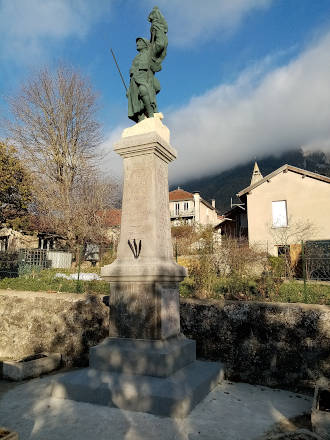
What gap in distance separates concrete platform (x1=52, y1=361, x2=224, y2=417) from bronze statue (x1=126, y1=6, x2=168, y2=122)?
→ 168 inches

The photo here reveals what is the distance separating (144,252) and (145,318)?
0.97 meters

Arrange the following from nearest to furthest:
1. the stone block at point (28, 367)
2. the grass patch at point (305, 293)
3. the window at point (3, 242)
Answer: the stone block at point (28, 367)
the grass patch at point (305, 293)
the window at point (3, 242)

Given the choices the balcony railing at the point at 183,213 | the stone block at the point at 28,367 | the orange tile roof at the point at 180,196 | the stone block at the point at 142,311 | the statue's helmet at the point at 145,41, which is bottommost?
the stone block at the point at 28,367

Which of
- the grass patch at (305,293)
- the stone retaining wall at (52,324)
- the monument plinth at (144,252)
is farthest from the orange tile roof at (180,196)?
the monument plinth at (144,252)

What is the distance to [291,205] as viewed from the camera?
19.9m

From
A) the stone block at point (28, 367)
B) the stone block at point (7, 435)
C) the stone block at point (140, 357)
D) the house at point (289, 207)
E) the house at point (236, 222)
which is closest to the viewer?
the stone block at point (7, 435)

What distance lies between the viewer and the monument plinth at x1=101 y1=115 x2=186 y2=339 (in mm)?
4551

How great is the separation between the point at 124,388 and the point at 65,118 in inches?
686

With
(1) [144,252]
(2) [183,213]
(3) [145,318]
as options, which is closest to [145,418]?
(3) [145,318]

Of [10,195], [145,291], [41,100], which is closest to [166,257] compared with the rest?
[145,291]

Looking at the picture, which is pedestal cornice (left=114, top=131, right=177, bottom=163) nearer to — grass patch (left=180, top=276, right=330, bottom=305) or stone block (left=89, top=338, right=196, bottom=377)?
stone block (left=89, top=338, right=196, bottom=377)

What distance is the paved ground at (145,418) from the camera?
3.26 meters

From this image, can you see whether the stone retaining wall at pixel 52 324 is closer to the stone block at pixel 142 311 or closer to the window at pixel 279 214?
the stone block at pixel 142 311

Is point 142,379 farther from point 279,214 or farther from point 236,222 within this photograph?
point 236,222
